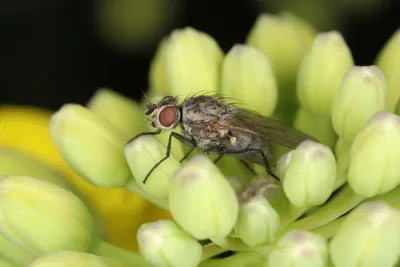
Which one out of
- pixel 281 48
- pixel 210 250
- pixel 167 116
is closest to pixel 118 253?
pixel 210 250

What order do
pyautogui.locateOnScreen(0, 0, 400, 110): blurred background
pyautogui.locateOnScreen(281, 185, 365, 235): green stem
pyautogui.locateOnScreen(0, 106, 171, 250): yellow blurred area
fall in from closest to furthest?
pyautogui.locateOnScreen(281, 185, 365, 235): green stem
pyautogui.locateOnScreen(0, 106, 171, 250): yellow blurred area
pyautogui.locateOnScreen(0, 0, 400, 110): blurred background

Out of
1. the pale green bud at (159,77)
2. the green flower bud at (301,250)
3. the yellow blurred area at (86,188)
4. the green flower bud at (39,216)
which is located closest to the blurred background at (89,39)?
the yellow blurred area at (86,188)

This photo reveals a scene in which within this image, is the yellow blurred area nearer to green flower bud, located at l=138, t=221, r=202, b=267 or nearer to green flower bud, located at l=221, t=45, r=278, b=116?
green flower bud, located at l=221, t=45, r=278, b=116

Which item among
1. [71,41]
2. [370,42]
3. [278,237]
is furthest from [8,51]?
[278,237]

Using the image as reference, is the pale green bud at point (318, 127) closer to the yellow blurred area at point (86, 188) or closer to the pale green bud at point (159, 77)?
the pale green bud at point (159, 77)

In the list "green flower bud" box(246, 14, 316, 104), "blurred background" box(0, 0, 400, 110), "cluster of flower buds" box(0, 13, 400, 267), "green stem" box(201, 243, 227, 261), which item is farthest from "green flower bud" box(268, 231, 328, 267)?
"blurred background" box(0, 0, 400, 110)

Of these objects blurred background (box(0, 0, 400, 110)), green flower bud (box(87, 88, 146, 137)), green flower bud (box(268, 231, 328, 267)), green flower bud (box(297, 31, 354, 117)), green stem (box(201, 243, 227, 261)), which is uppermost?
green flower bud (box(297, 31, 354, 117))
